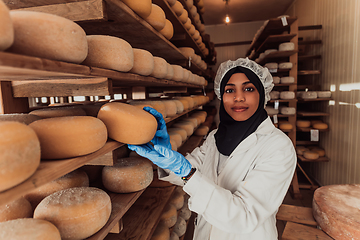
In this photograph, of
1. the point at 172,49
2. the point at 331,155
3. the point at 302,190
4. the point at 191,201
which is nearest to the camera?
the point at 191,201

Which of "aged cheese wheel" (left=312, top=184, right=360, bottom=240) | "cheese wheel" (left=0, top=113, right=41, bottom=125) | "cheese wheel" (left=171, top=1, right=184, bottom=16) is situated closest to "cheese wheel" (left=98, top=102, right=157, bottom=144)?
"cheese wheel" (left=0, top=113, right=41, bottom=125)

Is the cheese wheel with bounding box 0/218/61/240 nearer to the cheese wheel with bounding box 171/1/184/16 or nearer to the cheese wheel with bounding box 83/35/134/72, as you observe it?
the cheese wheel with bounding box 83/35/134/72

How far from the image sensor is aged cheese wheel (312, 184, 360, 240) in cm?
120

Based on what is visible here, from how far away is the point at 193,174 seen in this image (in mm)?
1112

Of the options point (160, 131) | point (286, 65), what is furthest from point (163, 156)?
point (286, 65)

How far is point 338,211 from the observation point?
4.22 ft

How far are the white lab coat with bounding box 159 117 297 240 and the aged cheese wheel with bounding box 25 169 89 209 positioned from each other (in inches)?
20.9

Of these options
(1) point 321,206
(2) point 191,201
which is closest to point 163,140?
(2) point 191,201

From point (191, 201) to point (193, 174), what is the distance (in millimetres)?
139

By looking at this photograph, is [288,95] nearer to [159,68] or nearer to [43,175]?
[159,68]

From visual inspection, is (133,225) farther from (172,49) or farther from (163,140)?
(172,49)

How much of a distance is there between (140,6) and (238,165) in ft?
3.66

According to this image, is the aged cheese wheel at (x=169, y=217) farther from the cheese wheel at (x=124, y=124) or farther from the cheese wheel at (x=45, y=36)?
the cheese wheel at (x=45, y=36)

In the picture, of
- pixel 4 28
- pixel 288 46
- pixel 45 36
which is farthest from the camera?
pixel 288 46
